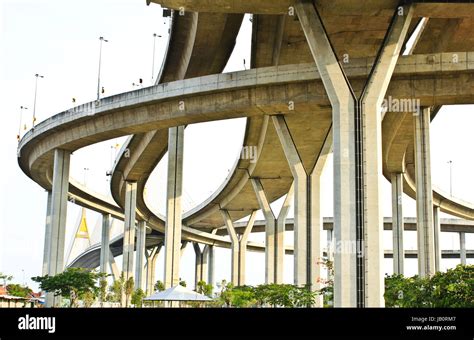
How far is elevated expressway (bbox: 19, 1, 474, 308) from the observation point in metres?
32.2

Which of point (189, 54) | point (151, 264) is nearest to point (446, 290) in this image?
point (189, 54)

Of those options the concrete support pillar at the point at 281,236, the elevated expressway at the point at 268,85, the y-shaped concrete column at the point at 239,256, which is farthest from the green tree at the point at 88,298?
the y-shaped concrete column at the point at 239,256

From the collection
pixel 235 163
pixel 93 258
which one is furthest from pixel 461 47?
pixel 93 258

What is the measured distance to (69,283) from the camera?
46.1 metres

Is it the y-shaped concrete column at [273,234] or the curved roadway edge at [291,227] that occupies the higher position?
the curved roadway edge at [291,227]

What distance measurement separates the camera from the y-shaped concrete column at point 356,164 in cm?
2805

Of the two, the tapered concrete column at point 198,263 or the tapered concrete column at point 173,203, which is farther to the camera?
the tapered concrete column at point 198,263

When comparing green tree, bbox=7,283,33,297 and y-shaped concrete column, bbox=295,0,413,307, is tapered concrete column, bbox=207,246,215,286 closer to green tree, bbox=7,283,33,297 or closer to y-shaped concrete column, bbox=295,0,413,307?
green tree, bbox=7,283,33,297

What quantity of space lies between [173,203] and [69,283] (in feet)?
29.7

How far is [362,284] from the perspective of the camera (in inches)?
1106

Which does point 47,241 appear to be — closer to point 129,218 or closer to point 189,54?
point 129,218

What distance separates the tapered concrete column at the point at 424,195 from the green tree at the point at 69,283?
22.7 metres

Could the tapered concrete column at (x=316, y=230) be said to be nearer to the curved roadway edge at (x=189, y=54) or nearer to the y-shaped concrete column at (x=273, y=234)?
the curved roadway edge at (x=189, y=54)
